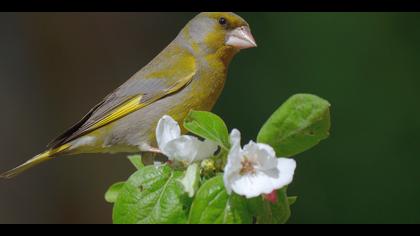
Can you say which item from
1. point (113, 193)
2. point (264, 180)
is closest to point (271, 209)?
point (264, 180)

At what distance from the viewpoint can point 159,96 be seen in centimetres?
328

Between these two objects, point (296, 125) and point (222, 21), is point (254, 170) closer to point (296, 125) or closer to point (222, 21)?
point (296, 125)

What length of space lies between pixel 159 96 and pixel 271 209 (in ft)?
5.07

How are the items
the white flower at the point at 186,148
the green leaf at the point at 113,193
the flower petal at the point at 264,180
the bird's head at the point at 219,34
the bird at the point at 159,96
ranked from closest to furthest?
the flower petal at the point at 264,180
the white flower at the point at 186,148
the green leaf at the point at 113,193
the bird at the point at 159,96
the bird's head at the point at 219,34

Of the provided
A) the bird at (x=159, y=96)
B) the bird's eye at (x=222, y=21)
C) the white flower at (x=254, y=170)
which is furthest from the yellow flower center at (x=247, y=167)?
the bird's eye at (x=222, y=21)

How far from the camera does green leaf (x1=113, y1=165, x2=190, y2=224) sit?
1.84 meters

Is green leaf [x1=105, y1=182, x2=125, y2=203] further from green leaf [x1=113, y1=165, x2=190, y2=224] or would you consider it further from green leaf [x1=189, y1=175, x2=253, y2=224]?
green leaf [x1=189, y1=175, x2=253, y2=224]

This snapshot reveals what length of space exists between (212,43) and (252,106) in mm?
3370

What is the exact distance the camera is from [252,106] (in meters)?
6.70

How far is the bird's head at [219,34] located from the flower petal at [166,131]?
54.7 inches

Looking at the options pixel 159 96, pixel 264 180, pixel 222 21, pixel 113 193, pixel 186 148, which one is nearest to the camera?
pixel 264 180

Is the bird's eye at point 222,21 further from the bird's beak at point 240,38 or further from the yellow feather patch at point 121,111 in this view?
the yellow feather patch at point 121,111

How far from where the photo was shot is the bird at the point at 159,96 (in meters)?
3.21

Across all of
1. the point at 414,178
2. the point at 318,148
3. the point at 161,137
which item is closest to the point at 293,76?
the point at 318,148
